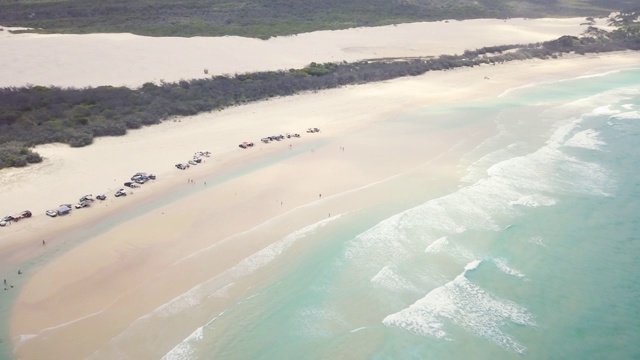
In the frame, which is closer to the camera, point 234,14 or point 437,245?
point 437,245

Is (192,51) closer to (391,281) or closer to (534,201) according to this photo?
(534,201)

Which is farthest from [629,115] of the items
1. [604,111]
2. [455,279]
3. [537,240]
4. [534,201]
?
[455,279]

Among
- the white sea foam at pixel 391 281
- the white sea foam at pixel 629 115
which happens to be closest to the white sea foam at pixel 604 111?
the white sea foam at pixel 629 115

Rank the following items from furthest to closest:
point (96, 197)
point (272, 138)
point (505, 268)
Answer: point (272, 138) → point (96, 197) → point (505, 268)

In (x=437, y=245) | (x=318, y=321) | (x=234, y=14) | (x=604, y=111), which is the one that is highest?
(x=234, y=14)

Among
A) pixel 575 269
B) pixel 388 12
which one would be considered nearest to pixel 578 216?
pixel 575 269

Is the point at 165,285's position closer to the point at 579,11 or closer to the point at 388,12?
the point at 388,12

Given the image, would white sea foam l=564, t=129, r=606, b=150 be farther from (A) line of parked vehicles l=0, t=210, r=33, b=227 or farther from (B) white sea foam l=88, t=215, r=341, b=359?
(A) line of parked vehicles l=0, t=210, r=33, b=227
